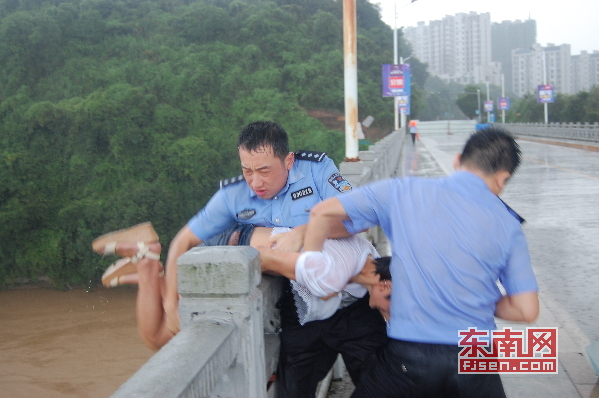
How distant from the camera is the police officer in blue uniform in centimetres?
244

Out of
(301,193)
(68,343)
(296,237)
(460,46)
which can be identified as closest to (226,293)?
(296,237)

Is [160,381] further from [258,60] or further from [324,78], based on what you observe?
[258,60]

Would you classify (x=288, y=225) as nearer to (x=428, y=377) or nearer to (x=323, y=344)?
(x=323, y=344)

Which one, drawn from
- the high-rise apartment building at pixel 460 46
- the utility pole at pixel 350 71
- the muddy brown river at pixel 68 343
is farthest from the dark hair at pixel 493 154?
the high-rise apartment building at pixel 460 46

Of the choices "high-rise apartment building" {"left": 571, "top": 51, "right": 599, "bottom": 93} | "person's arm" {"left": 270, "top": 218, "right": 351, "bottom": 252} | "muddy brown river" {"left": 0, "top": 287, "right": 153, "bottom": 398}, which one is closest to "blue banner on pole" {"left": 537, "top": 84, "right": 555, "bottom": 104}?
"muddy brown river" {"left": 0, "top": 287, "right": 153, "bottom": 398}

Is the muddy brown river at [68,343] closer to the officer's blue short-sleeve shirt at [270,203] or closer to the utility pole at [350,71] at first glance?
the utility pole at [350,71]

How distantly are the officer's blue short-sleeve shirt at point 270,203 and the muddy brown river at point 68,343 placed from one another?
20.4 meters

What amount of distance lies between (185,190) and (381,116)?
20.5 meters

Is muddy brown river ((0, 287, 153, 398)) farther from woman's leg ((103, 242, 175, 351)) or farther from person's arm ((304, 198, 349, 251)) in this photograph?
person's arm ((304, 198, 349, 251))

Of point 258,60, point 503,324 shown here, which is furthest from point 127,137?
point 503,324

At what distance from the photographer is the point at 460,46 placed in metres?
190

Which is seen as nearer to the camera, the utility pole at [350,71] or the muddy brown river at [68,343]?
the utility pole at [350,71]

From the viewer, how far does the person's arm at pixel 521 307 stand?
6.48ft

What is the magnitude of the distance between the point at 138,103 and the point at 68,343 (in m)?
24.3
